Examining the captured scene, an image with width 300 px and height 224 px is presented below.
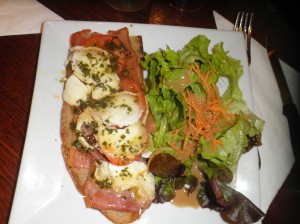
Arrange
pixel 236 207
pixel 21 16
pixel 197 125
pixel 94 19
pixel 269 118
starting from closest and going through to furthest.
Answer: pixel 236 207, pixel 197 125, pixel 21 16, pixel 269 118, pixel 94 19

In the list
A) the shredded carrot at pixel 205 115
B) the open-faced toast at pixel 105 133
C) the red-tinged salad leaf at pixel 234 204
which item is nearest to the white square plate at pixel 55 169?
the open-faced toast at pixel 105 133

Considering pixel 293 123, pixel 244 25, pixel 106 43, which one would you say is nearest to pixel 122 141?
pixel 106 43

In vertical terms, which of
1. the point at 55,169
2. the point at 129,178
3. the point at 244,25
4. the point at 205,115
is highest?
the point at 244,25

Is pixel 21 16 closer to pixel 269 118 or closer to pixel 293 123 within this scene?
pixel 269 118

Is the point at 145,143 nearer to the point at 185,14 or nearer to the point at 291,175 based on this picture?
the point at 291,175

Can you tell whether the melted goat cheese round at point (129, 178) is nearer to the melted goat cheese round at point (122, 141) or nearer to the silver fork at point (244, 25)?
the melted goat cheese round at point (122, 141)

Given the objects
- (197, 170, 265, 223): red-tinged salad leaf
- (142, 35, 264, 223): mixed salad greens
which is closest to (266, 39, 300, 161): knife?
(142, 35, 264, 223): mixed salad greens
